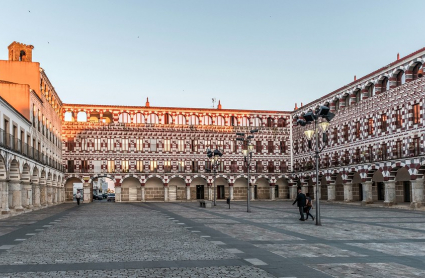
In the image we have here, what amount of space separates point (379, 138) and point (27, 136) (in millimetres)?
32761

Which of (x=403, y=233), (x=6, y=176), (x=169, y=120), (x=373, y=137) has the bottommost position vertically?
(x=403, y=233)

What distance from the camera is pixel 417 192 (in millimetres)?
41188

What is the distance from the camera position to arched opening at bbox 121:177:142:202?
223 ft

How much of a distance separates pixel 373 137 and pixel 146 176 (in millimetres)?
32524

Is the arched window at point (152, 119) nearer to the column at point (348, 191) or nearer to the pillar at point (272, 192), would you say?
the pillar at point (272, 192)

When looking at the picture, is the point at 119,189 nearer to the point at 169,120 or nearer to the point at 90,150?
the point at 90,150

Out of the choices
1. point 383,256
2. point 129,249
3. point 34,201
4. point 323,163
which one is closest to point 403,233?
point 383,256

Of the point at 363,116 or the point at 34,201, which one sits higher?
the point at 363,116

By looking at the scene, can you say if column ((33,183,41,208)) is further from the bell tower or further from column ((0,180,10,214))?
the bell tower

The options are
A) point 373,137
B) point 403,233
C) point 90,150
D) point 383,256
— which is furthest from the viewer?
point 90,150

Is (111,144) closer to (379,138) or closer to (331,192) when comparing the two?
(331,192)

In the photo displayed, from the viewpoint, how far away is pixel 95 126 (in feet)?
220

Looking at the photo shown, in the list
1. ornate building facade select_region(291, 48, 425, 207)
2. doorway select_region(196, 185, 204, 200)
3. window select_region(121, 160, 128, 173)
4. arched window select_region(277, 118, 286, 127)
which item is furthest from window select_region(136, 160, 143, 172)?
ornate building facade select_region(291, 48, 425, 207)

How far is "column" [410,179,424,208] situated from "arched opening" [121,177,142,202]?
126ft
